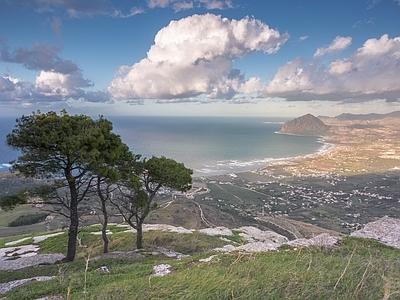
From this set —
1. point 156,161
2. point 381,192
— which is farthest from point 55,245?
point 381,192

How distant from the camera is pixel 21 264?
15195mm

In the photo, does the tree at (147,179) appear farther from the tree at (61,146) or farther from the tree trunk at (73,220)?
the tree at (61,146)

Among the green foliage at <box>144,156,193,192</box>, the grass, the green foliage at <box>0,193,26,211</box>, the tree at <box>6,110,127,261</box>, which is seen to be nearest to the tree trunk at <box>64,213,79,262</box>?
the tree at <box>6,110,127,261</box>

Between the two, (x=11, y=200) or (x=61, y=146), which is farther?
(x=11, y=200)

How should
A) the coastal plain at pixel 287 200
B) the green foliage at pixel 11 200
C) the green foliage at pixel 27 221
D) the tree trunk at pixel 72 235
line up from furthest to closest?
the green foliage at pixel 27 221, the coastal plain at pixel 287 200, the tree trunk at pixel 72 235, the green foliage at pixel 11 200

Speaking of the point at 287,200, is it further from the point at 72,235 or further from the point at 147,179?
the point at 72,235

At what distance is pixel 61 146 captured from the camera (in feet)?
39.5

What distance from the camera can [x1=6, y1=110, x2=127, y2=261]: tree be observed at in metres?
12.0

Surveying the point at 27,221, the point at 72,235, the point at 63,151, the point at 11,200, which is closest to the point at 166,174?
the point at 63,151

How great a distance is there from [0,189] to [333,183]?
12661cm

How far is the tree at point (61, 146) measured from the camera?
12.0 m

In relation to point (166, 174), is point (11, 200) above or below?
below

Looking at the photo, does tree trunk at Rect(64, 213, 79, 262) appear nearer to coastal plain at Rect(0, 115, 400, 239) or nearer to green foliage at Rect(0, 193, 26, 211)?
green foliage at Rect(0, 193, 26, 211)

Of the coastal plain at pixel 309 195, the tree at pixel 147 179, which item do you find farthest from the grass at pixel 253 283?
the coastal plain at pixel 309 195
